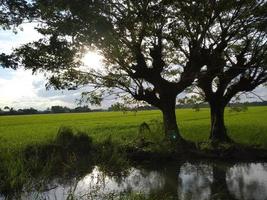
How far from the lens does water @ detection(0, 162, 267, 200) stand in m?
11.5

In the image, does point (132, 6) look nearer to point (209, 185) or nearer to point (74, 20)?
point (74, 20)

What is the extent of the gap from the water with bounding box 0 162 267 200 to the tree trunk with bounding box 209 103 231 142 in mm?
5337

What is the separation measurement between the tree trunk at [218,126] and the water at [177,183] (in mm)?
5337

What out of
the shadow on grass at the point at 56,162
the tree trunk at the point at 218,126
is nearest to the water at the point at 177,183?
the shadow on grass at the point at 56,162

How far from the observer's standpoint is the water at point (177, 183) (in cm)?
1148

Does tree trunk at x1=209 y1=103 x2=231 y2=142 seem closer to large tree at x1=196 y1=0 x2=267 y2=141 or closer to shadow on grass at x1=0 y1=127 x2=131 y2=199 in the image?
large tree at x1=196 y1=0 x2=267 y2=141

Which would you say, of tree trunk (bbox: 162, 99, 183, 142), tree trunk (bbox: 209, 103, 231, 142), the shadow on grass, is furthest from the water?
tree trunk (bbox: 209, 103, 231, 142)

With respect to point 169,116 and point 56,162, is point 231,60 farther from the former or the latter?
point 56,162

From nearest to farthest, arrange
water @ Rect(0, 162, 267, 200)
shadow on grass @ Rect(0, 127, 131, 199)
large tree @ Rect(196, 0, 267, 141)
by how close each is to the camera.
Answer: shadow on grass @ Rect(0, 127, 131, 199) < water @ Rect(0, 162, 267, 200) < large tree @ Rect(196, 0, 267, 141)

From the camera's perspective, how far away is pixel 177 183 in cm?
1366

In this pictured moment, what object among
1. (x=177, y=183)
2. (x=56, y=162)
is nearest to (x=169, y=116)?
(x=56, y=162)

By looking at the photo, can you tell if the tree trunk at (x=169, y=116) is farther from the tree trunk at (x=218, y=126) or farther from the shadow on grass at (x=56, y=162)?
the shadow on grass at (x=56, y=162)

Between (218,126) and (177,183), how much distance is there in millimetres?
10246

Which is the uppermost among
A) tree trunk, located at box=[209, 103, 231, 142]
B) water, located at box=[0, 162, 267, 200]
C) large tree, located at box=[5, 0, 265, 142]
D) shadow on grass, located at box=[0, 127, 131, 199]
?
large tree, located at box=[5, 0, 265, 142]
